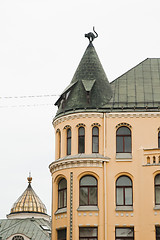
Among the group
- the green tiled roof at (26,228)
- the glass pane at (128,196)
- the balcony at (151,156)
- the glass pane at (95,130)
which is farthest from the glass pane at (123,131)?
the green tiled roof at (26,228)

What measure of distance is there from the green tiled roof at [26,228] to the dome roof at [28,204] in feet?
11.2

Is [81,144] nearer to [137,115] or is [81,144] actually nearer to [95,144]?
[95,144]

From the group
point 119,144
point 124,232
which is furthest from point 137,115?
point 124,232

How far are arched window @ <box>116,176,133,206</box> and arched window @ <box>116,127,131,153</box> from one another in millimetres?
2177

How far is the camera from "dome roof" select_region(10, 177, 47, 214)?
93375mm

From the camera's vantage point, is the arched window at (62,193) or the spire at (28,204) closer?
the arched window at (62,193)

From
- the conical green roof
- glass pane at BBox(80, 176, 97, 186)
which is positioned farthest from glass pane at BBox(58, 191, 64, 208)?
the conical green roof

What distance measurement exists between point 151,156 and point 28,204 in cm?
5266

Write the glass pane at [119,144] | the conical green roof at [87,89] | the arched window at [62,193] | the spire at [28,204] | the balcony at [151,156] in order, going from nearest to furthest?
the balcony at [151,156]
the arched window at [62,193]
the glass pane at [119,144]
the conical green roof at [87,89]
the spire at [28,204]

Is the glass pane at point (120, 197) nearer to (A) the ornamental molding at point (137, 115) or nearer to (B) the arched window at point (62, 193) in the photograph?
(B) the arched window at point (62, 193)

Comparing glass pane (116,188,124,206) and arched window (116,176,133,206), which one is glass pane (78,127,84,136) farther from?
glass pane (116,188,124,206)

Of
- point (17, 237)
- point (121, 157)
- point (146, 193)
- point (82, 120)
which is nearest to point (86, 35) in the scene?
point (82, 120)

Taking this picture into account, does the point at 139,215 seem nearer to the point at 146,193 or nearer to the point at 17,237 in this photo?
the point at 146,193

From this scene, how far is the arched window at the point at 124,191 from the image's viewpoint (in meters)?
44.0
